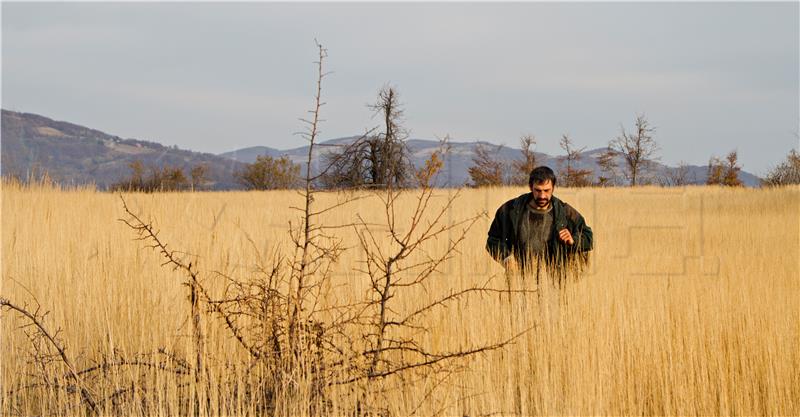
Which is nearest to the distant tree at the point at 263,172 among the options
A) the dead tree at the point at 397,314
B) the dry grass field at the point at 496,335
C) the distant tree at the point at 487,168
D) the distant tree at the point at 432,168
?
the distant tree at the point at 487,168

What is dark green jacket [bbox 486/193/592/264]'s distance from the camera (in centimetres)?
521

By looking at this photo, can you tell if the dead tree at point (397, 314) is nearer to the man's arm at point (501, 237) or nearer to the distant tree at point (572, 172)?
the man's arm at point (501, 237)

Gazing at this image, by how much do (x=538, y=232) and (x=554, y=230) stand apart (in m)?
0.12

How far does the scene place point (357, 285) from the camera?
236 inches

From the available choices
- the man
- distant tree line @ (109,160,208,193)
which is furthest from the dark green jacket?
distant tree line @ (109,160,208,193)

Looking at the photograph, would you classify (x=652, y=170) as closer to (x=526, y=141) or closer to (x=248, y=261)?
(x=526, y=141)

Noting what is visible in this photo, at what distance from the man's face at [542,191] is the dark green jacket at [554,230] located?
13cm

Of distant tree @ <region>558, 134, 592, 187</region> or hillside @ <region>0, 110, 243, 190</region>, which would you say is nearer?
distant tree @ <region>558, 134, 592, 187</region>

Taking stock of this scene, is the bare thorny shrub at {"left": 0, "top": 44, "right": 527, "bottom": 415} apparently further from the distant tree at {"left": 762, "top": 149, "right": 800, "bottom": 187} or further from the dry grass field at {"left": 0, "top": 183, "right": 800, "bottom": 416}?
the distant tree at {"left": 762, "top": 149, "right": 800, "bottom": 187}

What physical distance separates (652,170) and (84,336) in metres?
36.7

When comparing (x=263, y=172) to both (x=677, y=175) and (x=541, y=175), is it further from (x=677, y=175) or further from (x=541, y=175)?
(x=541, y=175)

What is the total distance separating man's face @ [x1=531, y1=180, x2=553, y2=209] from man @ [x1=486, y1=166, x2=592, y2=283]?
32 mm

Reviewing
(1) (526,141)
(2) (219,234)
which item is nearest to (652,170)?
(1) (526,141)

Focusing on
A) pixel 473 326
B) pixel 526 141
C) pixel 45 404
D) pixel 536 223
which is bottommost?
pixel 45 404
